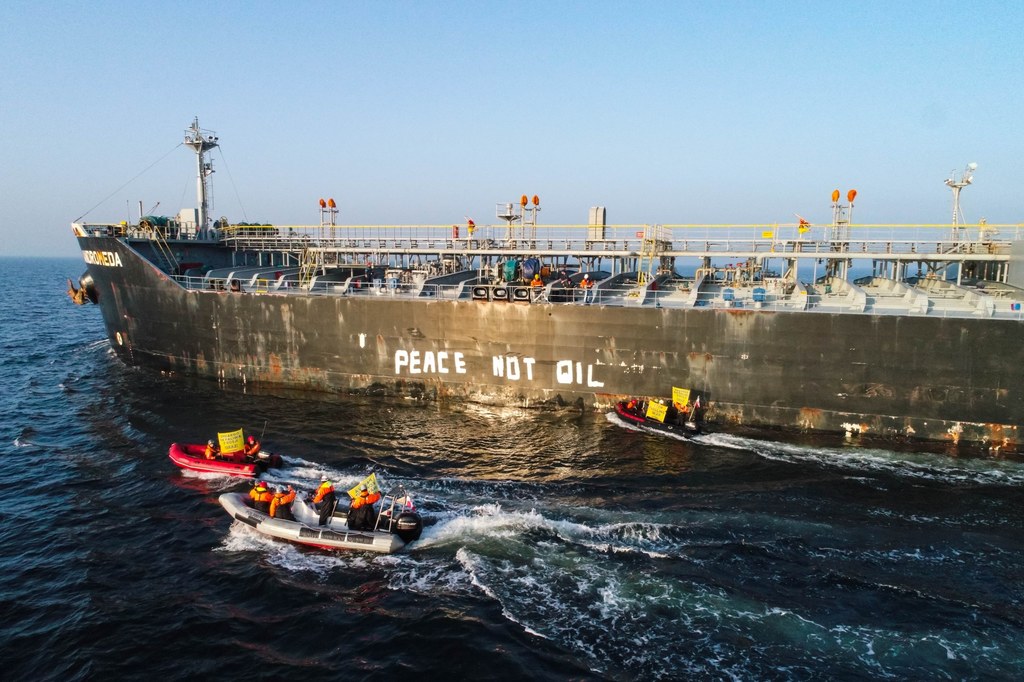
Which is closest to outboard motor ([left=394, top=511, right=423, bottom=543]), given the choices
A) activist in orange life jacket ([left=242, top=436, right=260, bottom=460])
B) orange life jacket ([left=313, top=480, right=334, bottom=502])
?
orange life jacket ([left=313, top=480, right=334, bottom=502])

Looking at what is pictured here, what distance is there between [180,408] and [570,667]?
1076 inches

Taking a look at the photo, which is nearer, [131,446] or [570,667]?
[570,667]

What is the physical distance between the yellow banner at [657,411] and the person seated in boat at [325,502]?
15.3 meters

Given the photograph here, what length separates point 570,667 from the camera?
13.6 metres

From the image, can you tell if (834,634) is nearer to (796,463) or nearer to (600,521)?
(600,521)

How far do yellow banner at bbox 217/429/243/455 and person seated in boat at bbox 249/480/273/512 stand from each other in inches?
192

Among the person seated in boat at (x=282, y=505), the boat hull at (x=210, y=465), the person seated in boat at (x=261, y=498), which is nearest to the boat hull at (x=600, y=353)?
the boat hull at (x=210, y=465)

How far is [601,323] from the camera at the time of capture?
30828mm

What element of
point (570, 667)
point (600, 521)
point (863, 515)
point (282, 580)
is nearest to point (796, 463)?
point (863, 515)

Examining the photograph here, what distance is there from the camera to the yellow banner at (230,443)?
80.5 ft

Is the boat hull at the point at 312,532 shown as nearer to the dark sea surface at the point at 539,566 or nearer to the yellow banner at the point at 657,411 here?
the dark sea surface at the point at 539,566

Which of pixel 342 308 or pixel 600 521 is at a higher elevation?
pixel 342 308

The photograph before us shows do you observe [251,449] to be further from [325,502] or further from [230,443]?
[325,502]

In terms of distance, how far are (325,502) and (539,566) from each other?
7.03 meters
